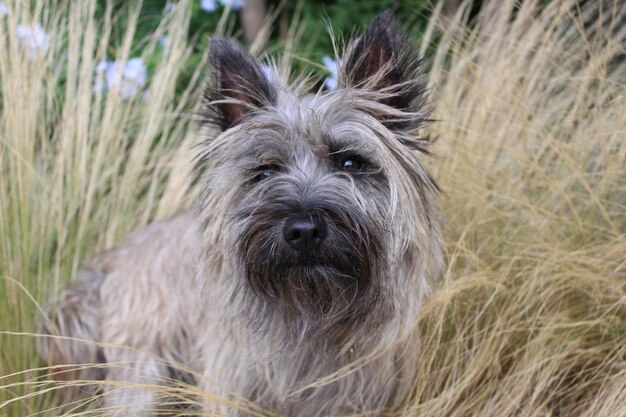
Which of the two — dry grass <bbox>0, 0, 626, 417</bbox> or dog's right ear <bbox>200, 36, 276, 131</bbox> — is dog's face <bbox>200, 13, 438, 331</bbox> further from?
dry grass <bbox>0, 0, 626, 417</bbox>

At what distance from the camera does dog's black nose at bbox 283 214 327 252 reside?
2.23 metres

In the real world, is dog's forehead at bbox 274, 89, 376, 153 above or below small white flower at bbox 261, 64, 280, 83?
below

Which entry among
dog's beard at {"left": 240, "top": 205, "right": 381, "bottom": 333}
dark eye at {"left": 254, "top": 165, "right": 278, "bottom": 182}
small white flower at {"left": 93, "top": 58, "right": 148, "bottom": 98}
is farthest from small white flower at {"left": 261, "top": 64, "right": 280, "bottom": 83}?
small white flower at {"left": 93, "top": 58, "right": 148, "bottom": 98}

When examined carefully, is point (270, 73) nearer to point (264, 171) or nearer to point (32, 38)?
point (264, 171)

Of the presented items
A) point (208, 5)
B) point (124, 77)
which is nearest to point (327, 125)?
point (124, 77)

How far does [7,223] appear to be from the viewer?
319 cm

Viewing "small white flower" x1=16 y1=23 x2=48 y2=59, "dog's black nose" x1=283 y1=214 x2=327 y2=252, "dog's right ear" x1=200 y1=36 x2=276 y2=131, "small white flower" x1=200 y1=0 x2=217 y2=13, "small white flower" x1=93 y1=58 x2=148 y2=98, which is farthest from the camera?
"small white flower" x1=200 y1=0 x2=217 y2=13

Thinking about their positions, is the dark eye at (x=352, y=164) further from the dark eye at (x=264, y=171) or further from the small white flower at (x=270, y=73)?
the small white flower at (x=270, y=73)

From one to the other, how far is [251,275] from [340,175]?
43 cm

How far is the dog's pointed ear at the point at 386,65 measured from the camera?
245 cm

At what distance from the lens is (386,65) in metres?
2.48

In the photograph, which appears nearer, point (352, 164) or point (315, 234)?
point (315, 234)

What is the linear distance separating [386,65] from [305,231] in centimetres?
64

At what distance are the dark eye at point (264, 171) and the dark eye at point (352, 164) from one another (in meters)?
0.22
